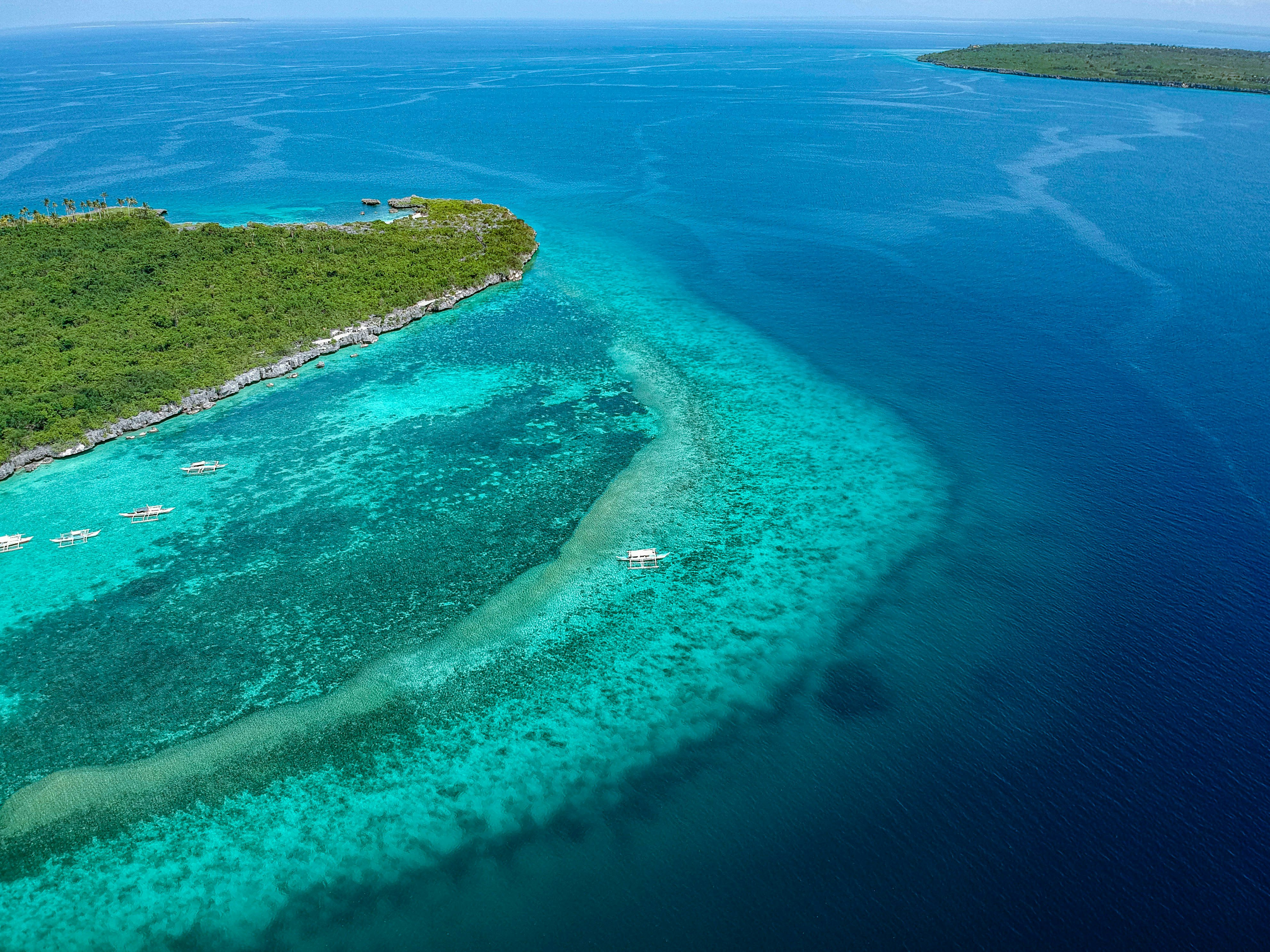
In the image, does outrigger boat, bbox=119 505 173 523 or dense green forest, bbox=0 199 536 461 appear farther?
dense green forest, bbox=0 199 536 461

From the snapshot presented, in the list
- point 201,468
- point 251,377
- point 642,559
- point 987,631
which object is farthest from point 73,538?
point 987,631

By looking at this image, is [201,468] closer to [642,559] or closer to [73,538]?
[73,538]

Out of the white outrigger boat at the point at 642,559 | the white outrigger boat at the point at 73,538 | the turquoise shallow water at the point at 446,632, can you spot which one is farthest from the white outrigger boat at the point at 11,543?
the white outrigger boat at the point at 642,559

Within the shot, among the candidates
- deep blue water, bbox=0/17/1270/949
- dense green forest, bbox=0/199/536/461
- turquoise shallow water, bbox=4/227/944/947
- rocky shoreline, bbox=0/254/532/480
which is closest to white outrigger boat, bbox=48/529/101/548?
turquoise shallow water, bbox=4/227/944/947

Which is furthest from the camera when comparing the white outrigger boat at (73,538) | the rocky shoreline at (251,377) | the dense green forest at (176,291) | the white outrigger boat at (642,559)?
the dense green forest at (176,291)

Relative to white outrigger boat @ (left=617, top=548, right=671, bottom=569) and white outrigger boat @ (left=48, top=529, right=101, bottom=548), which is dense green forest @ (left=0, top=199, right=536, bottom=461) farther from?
white outrigger boat @ (left=617, top=548, right=671, bottom=569)

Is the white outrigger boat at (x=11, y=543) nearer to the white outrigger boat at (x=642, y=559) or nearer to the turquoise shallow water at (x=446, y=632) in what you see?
the turquoise shallow water at (x=446, y=632)

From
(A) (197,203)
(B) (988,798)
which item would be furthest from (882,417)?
(A) (197,203)
